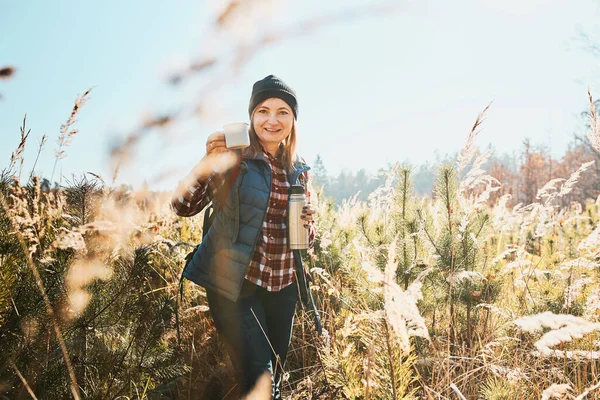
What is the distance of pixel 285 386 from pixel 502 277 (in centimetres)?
163

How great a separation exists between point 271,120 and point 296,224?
0.62 metres

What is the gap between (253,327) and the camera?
6.32 ft

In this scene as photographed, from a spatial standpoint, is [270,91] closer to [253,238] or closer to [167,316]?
[253,238]

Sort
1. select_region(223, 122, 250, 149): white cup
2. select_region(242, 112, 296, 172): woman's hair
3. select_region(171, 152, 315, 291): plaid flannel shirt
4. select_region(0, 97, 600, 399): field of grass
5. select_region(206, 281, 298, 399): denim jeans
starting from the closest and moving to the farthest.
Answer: select_region(0, 97, 600, 399): field of grass, select_region(223, 122, 250, 149): white cup, select_region(206, 281, 298, 399): denim jeans, select_region(171, 152, 315, 291): plaid flannel shirt, select_region(242, 112, 296, 172): woman's hair

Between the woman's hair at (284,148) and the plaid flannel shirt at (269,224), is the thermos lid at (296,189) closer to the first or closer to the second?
the plaid flannel shirt at (269,224)

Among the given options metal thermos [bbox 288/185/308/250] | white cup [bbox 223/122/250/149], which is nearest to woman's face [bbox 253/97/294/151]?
metal thermos [bbox 288/185/308/250]

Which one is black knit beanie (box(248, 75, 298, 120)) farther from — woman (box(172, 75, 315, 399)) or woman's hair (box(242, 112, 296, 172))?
woman's hair (box(242, 112, 296, 172))

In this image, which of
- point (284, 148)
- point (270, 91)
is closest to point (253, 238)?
point (284, 148)

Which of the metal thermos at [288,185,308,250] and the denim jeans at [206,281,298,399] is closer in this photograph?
the denim jeans at [206,281,298,399]

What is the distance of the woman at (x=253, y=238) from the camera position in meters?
1.91

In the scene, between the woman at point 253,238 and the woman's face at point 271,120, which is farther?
the woman's face at point 271,120

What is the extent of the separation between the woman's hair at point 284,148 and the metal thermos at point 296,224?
32cm

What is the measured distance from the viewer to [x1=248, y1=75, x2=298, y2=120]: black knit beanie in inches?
87.3

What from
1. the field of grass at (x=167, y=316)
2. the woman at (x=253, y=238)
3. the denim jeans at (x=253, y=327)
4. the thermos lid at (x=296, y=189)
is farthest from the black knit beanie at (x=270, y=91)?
the denim jeans at (x=253, y=327)
